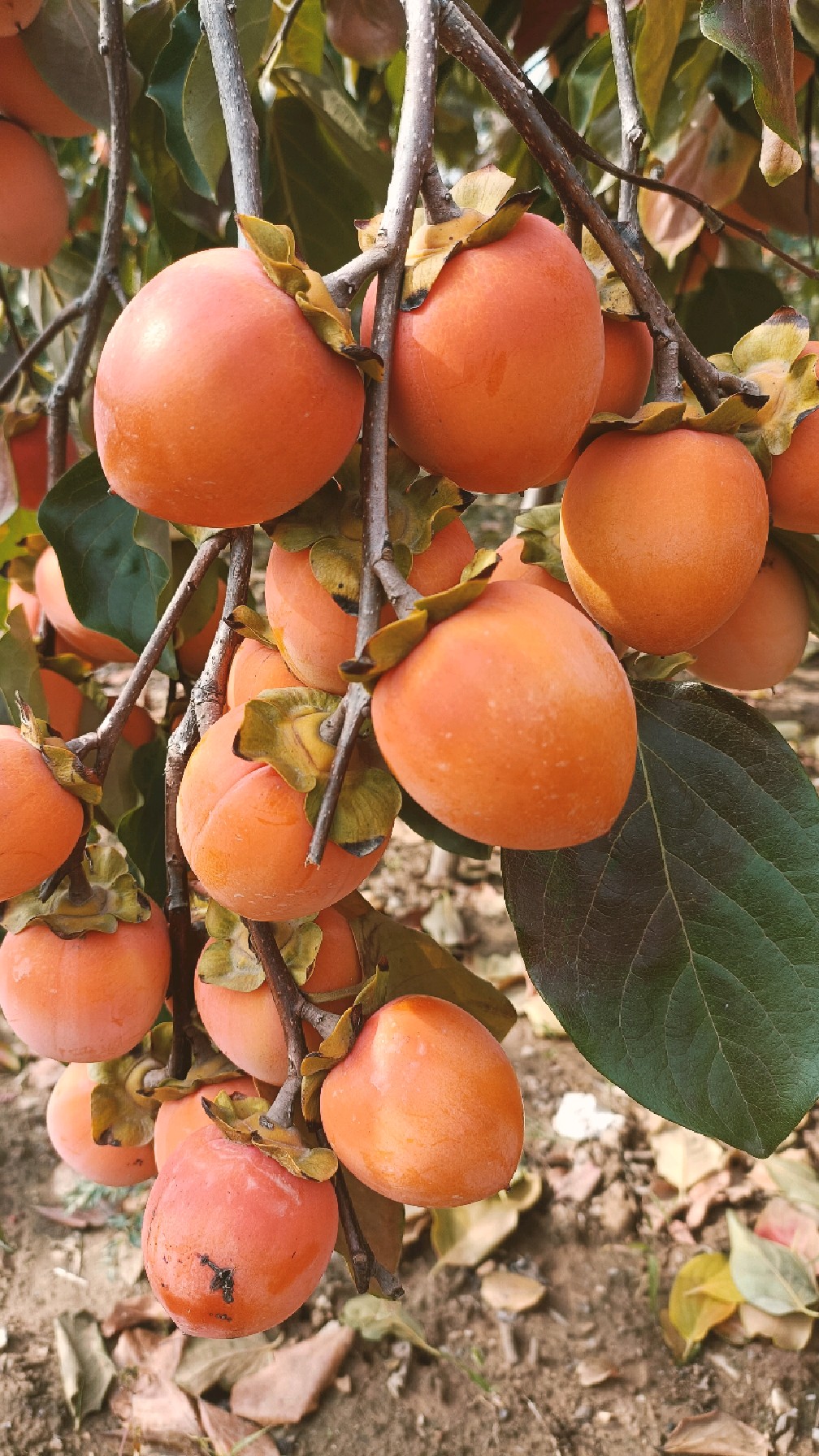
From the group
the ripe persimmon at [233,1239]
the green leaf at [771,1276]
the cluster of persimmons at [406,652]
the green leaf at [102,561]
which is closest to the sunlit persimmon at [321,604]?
the cluster of persimmons at [406,652]

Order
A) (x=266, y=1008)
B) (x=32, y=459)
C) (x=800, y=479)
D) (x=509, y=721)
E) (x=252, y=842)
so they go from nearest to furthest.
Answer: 1. (x=509, y=721)
2. (x=252, y=842)
3. (x=800, y=479)
4. (x=266, y=1008)
5. (x=32, y=459)

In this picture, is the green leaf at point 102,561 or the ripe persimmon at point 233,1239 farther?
the green leaf at point 102,561

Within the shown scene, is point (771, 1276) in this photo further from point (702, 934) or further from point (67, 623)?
point (67, 623)

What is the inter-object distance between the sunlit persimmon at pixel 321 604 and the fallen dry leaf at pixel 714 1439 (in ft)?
5.12

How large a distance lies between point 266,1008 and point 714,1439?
1.31 m

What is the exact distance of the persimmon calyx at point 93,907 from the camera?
1001 millimetres

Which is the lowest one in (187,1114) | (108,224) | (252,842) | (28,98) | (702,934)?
(187,1114)

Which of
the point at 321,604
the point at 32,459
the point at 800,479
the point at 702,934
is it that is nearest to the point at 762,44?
the point at 800,479

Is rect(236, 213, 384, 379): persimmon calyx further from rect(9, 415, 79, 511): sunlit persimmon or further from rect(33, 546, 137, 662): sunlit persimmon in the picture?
rect(9, 415, 79, 511): sunlit persimmon

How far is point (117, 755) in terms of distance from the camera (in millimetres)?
1432

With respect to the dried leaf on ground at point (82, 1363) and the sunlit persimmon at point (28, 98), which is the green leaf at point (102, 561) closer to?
the sunlit persimmon at point (28, 98)

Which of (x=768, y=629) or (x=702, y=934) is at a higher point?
(x=768, y=629)

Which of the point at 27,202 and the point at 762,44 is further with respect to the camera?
the point at 27,202

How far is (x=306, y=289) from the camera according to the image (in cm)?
60
